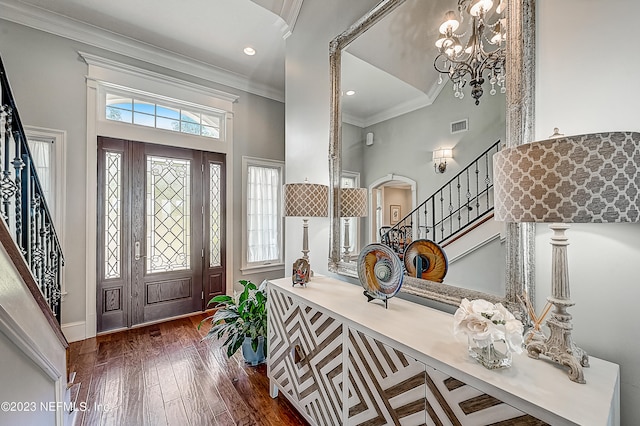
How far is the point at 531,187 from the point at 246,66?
3944 millimetres

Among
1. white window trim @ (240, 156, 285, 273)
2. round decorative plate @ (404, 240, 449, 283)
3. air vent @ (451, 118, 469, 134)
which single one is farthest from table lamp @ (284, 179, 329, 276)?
white window trim @ (240, 156, 285, 273)

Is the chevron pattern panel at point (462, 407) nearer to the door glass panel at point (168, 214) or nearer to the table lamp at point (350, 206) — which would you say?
the table lamp at point (350, 206)

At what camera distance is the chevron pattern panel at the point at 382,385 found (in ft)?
3.41

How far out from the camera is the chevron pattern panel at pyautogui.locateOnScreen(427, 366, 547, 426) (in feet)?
2.63

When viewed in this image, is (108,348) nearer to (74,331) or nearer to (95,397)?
(74,331)

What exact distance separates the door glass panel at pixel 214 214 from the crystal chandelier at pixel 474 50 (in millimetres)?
3148

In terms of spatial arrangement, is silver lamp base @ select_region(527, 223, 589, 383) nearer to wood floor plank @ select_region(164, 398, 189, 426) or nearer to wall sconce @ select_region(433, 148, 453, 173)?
wall sconce @ select_region(433, 148, 453, 173)

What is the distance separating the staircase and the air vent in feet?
6.50

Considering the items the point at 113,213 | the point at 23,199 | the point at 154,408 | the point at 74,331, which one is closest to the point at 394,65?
the point at 23,199

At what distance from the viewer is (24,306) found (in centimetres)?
107

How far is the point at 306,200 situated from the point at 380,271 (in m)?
0.87

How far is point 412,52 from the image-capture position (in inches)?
64.9

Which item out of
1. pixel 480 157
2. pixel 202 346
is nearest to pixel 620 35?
pixel 480 157

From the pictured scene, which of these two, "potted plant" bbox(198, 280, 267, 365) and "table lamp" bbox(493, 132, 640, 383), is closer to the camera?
"table lamp" bbox(493, 132, 640, 383)
